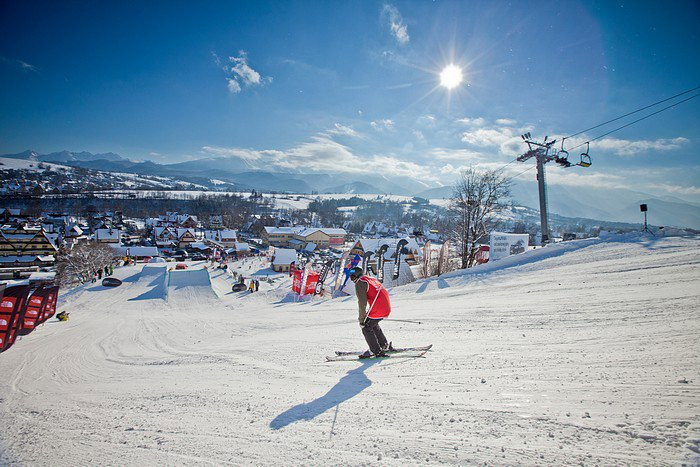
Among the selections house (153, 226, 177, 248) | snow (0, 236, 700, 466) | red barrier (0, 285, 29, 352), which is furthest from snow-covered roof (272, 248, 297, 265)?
house (153, 226, 177, 248)

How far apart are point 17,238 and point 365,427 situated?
198 feet

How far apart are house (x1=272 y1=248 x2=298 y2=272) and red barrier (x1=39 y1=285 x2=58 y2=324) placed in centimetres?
3649

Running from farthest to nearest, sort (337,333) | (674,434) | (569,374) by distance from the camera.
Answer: (337,333) < (569,374) < (674,434)

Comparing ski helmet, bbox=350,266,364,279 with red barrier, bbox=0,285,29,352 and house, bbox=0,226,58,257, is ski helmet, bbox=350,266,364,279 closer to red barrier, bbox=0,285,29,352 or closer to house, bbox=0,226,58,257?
red barrier, bbox=0,285,29,352

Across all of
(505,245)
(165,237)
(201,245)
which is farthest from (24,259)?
(505,245)

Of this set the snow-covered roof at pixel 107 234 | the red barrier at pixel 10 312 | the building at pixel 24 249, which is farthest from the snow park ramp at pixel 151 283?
the snow-covered roof at pixel 107 234

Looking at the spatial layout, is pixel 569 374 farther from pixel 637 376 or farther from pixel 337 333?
pixel 337 333

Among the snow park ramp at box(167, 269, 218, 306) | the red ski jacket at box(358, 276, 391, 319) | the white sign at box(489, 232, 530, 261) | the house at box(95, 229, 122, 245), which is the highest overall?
the house at box(95, 229, 122, 245)

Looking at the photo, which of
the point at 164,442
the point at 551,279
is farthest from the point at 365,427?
the point at 551,279

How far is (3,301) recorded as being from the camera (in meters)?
9.20

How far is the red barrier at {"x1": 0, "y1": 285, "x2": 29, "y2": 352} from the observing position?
918 centimetres

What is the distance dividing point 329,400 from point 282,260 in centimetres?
4893

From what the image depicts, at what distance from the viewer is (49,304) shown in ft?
44.8

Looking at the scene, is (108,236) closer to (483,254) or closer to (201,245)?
(201,245)
